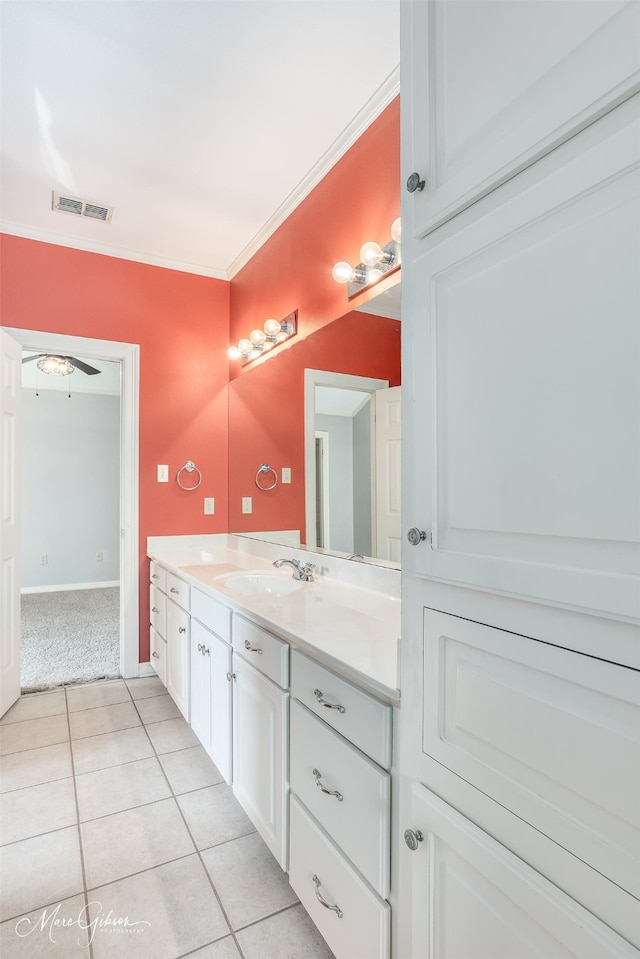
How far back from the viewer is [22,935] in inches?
56.1

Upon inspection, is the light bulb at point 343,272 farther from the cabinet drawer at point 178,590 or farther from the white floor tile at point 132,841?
the white floor tile at point 132,841

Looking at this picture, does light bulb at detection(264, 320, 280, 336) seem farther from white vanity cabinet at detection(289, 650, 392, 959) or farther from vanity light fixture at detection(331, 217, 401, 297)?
white vanity cabinet at detection(289, 650, 392, 959)

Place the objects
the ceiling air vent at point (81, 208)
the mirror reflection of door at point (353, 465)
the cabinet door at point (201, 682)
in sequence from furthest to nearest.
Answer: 1. the ceiling air vent at point (81, 208)
2. the cabinet door at point (201, 682)
3. the mirror reflection of door at point (353, 465)

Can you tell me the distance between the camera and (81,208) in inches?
108

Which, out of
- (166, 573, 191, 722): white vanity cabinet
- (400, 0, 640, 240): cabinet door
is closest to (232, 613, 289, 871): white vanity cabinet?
(166, 573, 191, 722): white vanity cabinet

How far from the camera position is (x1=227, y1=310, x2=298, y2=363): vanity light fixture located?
2682mm

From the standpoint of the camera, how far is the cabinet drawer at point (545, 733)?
1.96ft

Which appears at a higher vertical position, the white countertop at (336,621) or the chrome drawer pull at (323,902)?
the white countertop at (336,621)

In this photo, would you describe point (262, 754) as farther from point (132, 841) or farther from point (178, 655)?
point (178, 655)

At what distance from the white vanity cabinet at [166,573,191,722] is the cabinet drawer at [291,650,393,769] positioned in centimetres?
117

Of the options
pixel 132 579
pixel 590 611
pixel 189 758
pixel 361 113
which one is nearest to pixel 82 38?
pixel 361 113

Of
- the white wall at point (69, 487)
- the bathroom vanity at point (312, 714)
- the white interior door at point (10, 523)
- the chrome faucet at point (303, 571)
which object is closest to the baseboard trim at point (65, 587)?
the white wall at point (69, 487)

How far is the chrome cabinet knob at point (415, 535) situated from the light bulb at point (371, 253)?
132cm

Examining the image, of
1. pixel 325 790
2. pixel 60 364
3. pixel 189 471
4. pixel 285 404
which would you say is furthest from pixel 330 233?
pixel 60 364
